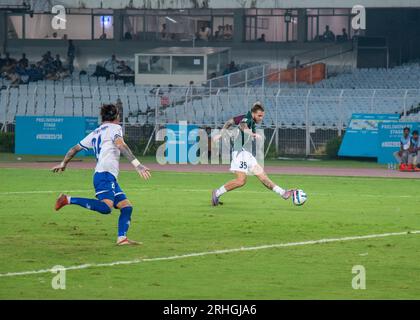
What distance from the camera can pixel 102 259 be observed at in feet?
51.1

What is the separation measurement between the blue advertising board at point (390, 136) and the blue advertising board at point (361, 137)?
1.71 m

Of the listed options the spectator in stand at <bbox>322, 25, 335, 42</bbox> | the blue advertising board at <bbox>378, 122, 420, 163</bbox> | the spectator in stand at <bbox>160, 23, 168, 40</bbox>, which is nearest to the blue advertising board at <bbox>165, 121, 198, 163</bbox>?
the blue advertising board at <bbox>378, 122, 420, 163</bbox>

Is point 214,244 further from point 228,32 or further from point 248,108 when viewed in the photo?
→ point 228,32

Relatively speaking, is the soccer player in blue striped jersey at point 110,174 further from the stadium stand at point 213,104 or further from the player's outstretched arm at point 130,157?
the stadium stand at point 213,104

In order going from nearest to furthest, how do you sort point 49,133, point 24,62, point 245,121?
point 245,121 → point 49,133 → point 24,62

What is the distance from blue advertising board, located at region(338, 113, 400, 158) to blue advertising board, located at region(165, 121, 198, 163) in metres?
5.32

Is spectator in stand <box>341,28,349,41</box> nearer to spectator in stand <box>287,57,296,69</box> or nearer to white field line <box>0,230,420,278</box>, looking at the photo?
spectator in stand <box>287,57,296,69</box>

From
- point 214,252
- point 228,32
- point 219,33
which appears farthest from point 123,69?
point 214,252

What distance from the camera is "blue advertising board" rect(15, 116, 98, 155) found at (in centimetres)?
4381

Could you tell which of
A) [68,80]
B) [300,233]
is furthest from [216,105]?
[300,233]

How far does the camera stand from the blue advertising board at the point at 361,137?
1644 inches

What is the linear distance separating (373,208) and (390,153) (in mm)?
16456

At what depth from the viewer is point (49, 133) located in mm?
44094

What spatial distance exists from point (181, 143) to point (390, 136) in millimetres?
7347
